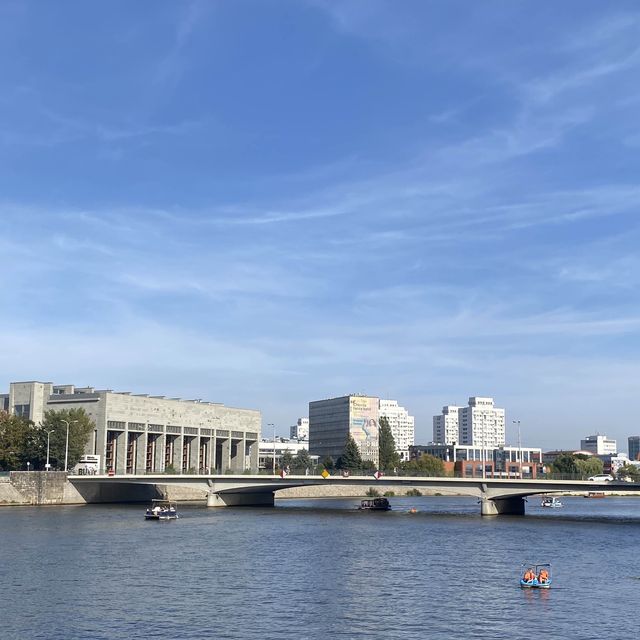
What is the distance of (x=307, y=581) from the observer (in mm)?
71250

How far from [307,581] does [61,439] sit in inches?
4707

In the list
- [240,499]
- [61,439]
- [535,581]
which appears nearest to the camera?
[535,581]

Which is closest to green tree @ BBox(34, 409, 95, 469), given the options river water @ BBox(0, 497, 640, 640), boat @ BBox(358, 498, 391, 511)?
boat @ BBox(358, 498, 391, 511)

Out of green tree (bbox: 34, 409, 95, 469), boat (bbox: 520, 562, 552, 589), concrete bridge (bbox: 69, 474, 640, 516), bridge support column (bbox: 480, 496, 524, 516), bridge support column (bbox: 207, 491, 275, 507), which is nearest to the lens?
boat (bbox: 520, 562, 552, 589)

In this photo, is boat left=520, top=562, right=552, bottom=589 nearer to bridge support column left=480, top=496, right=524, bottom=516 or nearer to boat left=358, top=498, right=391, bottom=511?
bridge support column left=480, top=496, right=524, bottom=516

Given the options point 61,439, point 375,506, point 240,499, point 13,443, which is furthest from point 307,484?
point 13,443

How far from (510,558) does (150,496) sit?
114 metres

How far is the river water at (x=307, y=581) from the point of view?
54.7m

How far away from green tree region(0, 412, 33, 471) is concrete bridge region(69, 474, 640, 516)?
68.4 feet

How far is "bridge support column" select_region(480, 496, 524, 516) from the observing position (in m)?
142

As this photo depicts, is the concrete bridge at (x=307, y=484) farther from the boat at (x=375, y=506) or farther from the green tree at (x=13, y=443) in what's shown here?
the green tree at (x=13, y=443)

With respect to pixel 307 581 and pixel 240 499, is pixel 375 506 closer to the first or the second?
pixel 240 499

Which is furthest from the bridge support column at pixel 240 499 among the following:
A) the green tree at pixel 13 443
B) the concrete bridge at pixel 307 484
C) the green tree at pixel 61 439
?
the green tree at pixel 13 443

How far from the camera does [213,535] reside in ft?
346
